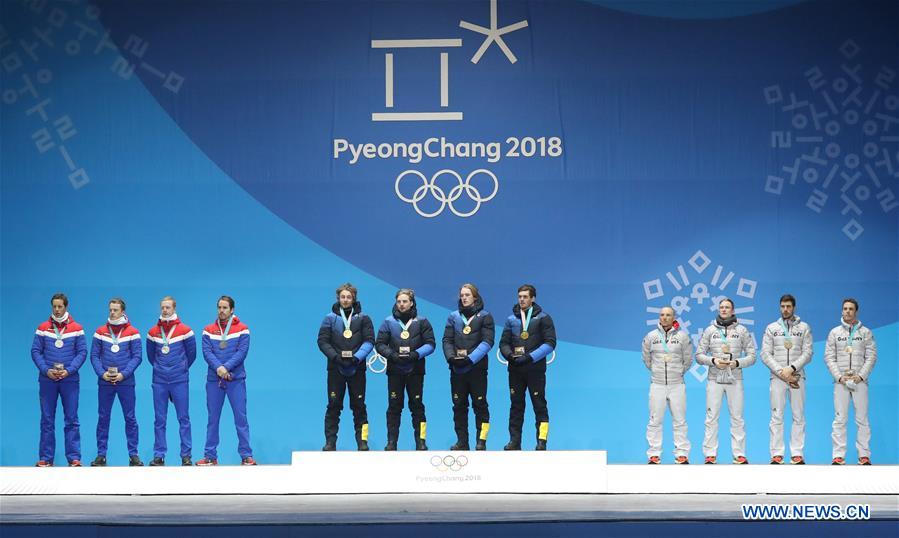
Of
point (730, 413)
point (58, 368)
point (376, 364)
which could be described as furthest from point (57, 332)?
point (730, 413)

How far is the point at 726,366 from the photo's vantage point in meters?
10.2

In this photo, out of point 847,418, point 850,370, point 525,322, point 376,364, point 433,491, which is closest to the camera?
point 433,491

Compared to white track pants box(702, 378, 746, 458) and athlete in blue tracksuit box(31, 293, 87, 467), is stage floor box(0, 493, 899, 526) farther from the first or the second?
white track pants box(702, 378, 746, 458)

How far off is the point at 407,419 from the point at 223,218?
2658 mm

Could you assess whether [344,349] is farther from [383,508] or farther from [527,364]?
[383,508]

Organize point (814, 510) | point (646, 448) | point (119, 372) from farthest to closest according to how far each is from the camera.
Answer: point (646, 448), point (119, 372), point (814, 510)

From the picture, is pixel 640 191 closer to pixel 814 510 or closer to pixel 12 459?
pixel 814 510

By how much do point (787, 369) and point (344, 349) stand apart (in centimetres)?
Answer: 384

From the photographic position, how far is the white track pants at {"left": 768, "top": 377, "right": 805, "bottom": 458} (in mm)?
10383

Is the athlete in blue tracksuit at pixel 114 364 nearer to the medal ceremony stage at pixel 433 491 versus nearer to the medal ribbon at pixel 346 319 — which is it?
the medal ceremony stage at pixel 433 491

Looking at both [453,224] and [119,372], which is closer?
[119,372]

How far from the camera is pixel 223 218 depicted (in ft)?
37.7

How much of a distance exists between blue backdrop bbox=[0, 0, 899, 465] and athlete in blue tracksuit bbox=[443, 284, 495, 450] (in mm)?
1471

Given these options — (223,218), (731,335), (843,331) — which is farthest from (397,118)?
(843,331)
